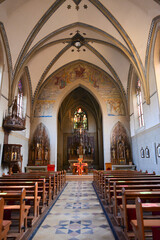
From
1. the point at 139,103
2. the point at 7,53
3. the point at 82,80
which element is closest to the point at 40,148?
the point at 82,80

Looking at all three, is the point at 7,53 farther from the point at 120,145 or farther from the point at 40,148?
the point at 120,145

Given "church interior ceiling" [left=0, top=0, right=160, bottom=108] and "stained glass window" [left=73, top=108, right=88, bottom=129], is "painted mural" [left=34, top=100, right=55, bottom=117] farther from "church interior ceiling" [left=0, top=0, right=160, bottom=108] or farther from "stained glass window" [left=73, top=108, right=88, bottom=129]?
"stained glass window" [left=73, top=108, right=88, bottom=129]

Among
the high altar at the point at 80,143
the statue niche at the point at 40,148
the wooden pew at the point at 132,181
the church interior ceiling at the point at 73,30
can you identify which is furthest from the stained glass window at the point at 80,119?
the wooden pew at the point at 132,181

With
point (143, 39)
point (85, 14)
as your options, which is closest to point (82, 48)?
point (85, 14)

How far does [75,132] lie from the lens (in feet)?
85.7

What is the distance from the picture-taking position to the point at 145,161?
14.4 m

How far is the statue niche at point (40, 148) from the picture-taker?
1754cm

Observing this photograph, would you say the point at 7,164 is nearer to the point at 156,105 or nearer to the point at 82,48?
the point at 156,105

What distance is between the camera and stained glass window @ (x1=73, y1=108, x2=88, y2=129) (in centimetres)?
2717

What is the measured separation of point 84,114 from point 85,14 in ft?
54.5

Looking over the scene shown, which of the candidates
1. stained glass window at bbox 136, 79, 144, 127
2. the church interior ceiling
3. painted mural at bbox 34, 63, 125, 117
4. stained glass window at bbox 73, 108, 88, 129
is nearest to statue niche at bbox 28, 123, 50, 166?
painted mural at bbox 34, 63, 125, 117

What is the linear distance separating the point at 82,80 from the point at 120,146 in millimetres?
8396

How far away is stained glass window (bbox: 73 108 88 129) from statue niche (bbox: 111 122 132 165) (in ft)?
29.8

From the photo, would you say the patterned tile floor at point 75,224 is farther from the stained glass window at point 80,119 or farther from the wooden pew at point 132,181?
the stained glass window at point 80,119
